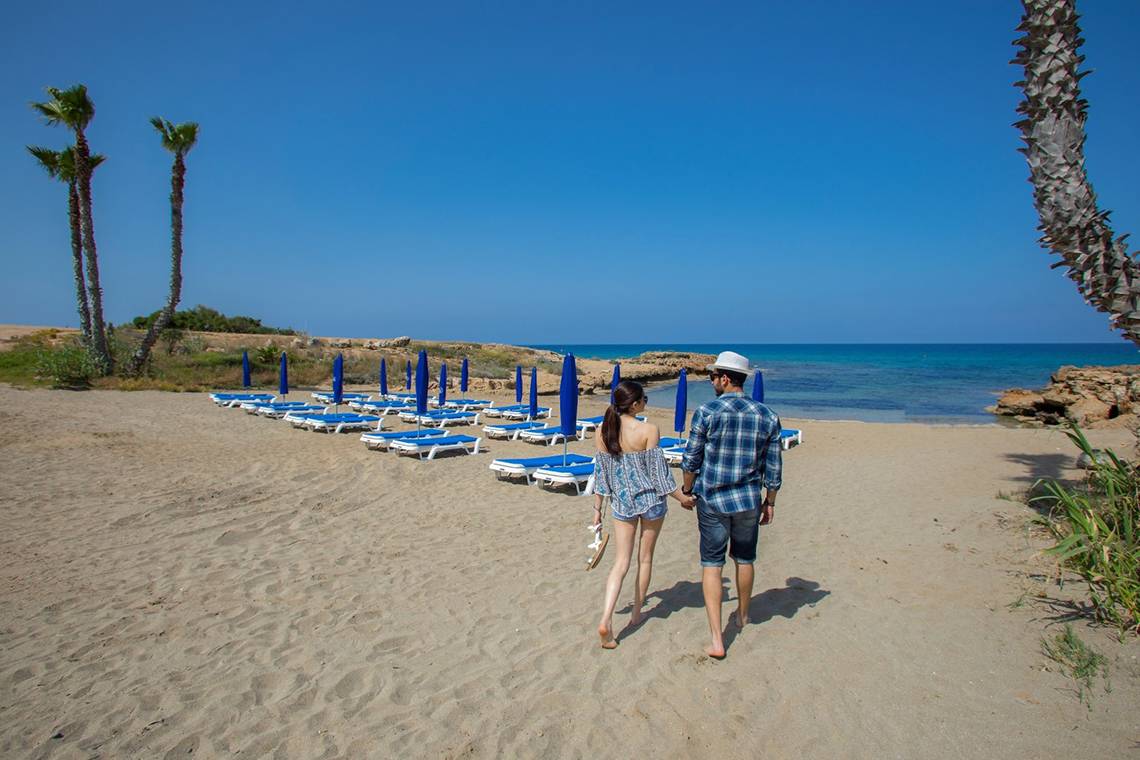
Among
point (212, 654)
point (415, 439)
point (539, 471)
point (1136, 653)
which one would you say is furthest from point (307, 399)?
point (1136, 653)

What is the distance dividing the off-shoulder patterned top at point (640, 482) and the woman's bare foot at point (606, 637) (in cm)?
67

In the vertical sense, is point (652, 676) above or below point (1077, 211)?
below

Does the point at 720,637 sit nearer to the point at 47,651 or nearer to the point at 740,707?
the point at 740,707

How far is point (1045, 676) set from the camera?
11.3ft

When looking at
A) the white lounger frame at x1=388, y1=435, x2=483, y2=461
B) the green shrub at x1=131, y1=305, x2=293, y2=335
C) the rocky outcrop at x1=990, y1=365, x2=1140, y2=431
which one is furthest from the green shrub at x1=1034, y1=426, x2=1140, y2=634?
the green shrub at x1=131, y1=305, x2=293, y2=335

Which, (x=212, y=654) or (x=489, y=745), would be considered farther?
(x=212, y=654)

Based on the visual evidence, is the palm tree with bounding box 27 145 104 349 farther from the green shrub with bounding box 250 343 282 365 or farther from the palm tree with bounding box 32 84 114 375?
the green shrub with bounding box 250 343 282 365

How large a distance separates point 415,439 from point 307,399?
1002 centimetres

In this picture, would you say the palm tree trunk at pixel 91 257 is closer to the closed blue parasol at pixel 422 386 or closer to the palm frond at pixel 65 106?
the palm frond at pixel 65 106

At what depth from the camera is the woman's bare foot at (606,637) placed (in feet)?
12.0

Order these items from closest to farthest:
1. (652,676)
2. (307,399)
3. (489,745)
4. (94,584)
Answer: (489,745), (652,676), (94,584), (307,399)

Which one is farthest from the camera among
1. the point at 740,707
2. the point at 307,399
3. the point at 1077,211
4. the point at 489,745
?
the point at 307,399

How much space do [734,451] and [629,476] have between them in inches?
23.7

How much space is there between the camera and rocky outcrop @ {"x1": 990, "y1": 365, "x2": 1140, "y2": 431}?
51.6ft
